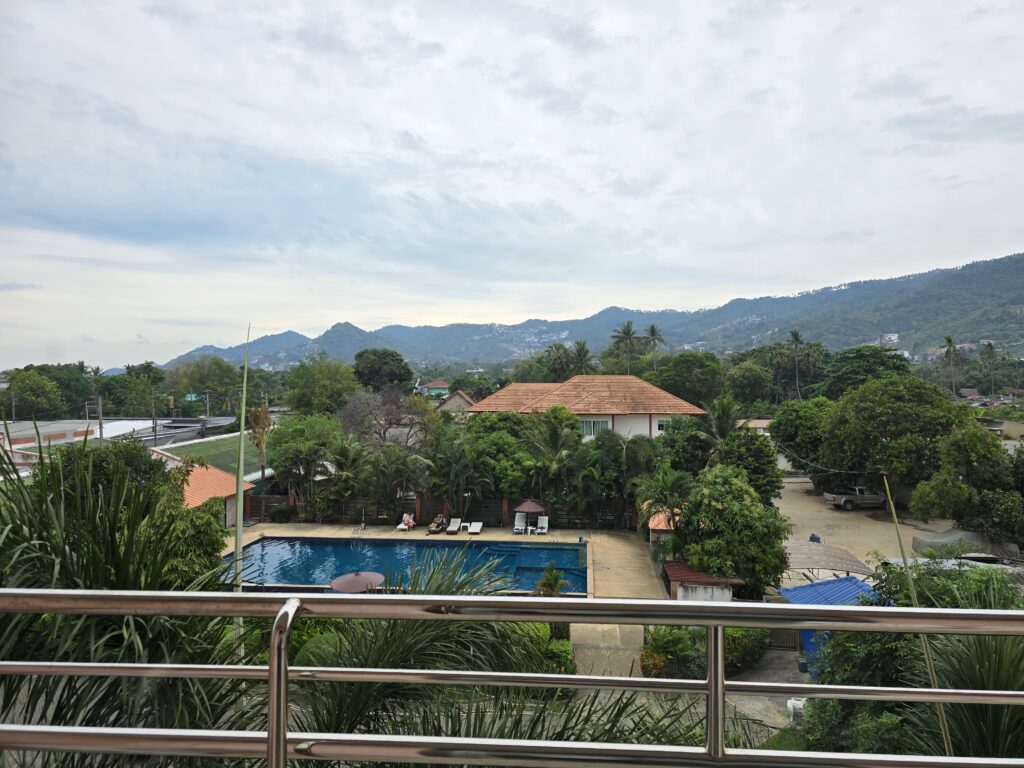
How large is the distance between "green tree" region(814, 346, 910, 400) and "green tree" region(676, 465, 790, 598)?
78.1 ft

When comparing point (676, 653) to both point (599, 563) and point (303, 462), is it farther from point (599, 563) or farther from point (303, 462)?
point (303, 462)

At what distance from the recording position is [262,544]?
53.3 ft

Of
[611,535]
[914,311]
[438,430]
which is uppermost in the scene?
[914,311]

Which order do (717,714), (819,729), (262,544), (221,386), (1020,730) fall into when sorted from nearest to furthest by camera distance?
(717,714)
(1020,730)
(819,729)
(262,544)
(221,386)

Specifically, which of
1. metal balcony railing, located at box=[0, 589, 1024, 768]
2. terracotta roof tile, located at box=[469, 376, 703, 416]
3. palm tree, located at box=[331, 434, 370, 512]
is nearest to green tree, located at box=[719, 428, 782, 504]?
terracotta roof tile, located at box=[469, 376, 703, 416]

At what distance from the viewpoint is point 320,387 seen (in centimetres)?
3234

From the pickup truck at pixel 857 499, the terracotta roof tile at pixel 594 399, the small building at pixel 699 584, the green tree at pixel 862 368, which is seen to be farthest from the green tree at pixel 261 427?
the green tree at pixel 862 368

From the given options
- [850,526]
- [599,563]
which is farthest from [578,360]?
[599,563]

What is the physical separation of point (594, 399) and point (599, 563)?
978cm

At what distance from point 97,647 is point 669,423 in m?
19.5

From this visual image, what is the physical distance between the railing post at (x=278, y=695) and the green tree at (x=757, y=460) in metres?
17.0

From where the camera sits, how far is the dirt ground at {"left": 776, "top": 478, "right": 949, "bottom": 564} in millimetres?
15531

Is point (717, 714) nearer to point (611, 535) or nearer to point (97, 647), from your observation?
point (97, 647)

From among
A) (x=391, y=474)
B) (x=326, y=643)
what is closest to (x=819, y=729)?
(x=326, y=643)
